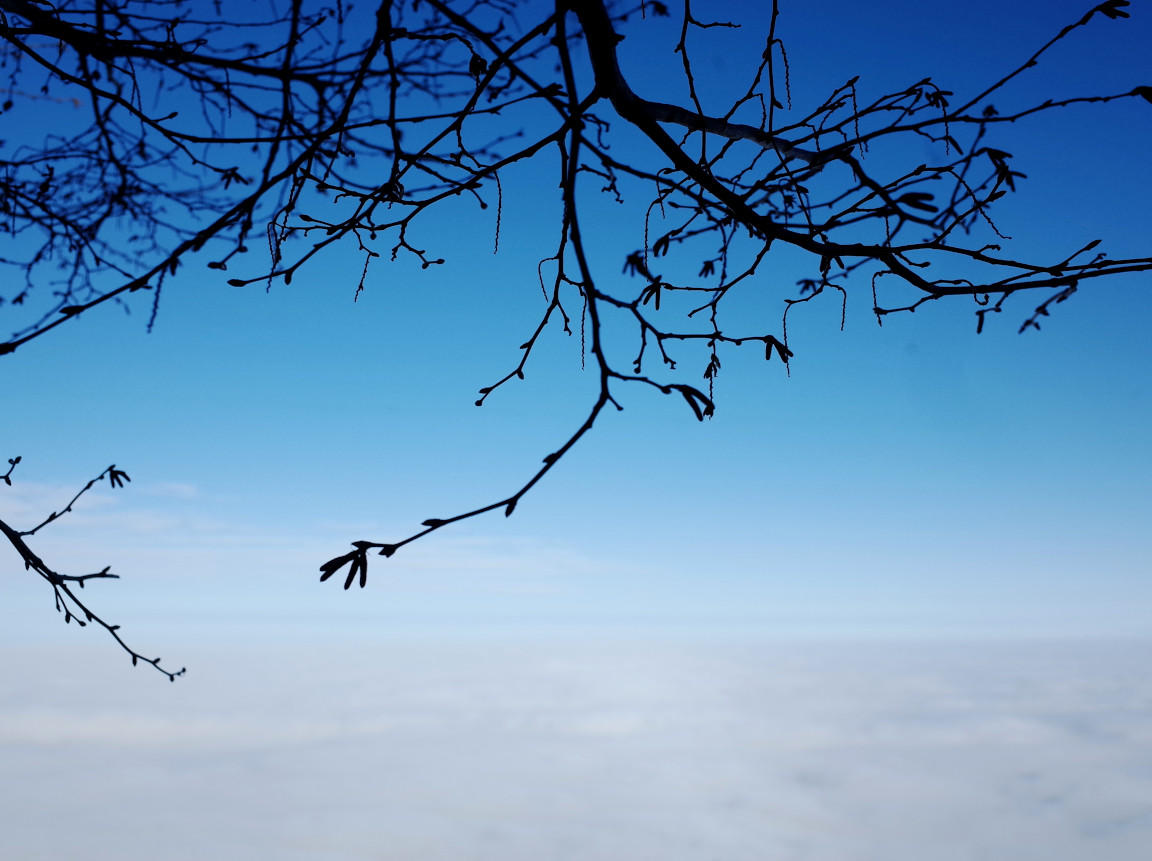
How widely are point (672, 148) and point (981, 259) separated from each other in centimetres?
75

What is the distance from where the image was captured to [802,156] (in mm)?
2375

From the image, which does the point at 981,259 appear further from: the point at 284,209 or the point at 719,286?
the point at 284,209

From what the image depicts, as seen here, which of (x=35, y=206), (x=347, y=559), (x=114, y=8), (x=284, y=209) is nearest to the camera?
(x=347, y=559)

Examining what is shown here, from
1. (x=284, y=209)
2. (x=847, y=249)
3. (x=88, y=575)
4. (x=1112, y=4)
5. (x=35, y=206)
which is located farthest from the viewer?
(x=35, y=206)

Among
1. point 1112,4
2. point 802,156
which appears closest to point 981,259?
point 1112,4

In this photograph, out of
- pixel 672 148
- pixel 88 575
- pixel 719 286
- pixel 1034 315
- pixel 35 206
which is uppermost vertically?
pixel 35 206

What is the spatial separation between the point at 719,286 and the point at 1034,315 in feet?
2.76

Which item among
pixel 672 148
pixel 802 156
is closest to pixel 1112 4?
pixel 802 156

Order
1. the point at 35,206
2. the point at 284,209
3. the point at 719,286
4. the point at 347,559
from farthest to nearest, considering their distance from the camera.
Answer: the point at 35,206
the point at 719,286
the point at 284,209
the point at 347,559

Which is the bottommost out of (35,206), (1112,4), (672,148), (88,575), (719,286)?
(88,575)

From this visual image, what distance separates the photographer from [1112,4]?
1782mm

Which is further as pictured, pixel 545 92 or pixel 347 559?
pixel 545 92

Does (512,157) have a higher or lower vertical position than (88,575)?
higher

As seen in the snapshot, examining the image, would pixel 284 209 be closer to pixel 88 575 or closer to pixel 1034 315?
pixel 88 575
